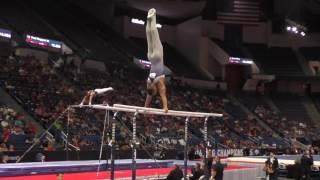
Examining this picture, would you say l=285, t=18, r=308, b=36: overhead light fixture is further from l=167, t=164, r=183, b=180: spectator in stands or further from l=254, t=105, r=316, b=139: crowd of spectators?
l=167, t=164, r=183, b=180: spectator in stands

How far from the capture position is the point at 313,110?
148 feet

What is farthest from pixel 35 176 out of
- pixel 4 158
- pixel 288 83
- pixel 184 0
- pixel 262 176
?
pixel 288 83

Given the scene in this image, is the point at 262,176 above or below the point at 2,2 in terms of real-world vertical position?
below

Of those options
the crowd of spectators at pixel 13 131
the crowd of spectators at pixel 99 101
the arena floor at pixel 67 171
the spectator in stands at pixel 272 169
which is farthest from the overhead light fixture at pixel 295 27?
the crowd of spectators at pixel 13 131

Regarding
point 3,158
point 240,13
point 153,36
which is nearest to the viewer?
point 153,36

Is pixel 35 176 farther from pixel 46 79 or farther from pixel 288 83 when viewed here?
pixel 288 83

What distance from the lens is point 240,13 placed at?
35969mm

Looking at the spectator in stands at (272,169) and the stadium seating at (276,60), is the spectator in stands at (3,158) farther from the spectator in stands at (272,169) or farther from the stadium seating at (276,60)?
the stadium seating at (276,60)

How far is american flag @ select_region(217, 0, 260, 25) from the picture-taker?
35938 millimetres

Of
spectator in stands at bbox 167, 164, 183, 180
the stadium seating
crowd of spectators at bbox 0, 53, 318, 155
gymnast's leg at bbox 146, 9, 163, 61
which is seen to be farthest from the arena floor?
the stadium seating

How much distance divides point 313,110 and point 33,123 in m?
28.8

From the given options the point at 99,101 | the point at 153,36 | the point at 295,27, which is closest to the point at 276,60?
the point at 295,27

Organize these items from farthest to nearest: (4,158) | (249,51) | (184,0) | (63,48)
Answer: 1. (249,51)
2. (184,0)
3. (63,48)
4. (4,158)

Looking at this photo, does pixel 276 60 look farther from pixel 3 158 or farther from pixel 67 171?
pixel 3 158
